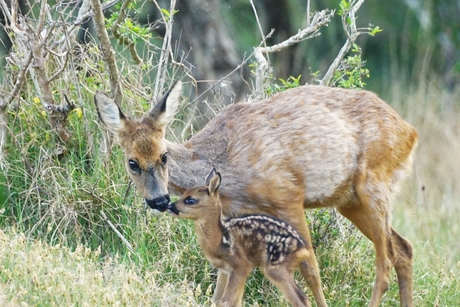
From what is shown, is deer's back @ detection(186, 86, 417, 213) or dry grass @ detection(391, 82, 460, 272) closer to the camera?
deer's back @ detection(186, 86, 417, 213)

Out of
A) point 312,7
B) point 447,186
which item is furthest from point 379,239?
point 312,7

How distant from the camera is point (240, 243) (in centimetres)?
717

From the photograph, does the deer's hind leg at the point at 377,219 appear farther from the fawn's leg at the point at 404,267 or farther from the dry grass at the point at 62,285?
the dry grass at the point at 62,285

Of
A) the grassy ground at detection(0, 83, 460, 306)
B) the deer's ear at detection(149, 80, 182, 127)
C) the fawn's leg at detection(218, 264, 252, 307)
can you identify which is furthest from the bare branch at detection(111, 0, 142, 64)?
the fawn's leg at detection(218, 264, 252, 307)

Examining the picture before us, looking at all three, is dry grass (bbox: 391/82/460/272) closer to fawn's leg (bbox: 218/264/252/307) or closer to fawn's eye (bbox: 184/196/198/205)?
fawn's leg (bbox: 218/264/252/307)

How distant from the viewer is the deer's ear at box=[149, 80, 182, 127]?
763cm

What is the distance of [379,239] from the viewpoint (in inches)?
321

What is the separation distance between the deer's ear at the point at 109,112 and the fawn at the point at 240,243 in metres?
0.85

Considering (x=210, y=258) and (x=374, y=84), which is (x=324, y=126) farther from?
(x=374, y=84)

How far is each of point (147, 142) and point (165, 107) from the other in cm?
36

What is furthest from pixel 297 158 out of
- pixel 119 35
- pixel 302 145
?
pixel 119 35

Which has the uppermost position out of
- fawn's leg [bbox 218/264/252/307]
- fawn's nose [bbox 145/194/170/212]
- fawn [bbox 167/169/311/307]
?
fawn's nose [bbox 145/194/170/212]

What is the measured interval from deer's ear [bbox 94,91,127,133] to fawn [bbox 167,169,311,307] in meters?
A: 0.85

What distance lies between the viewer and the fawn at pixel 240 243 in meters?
6.99
